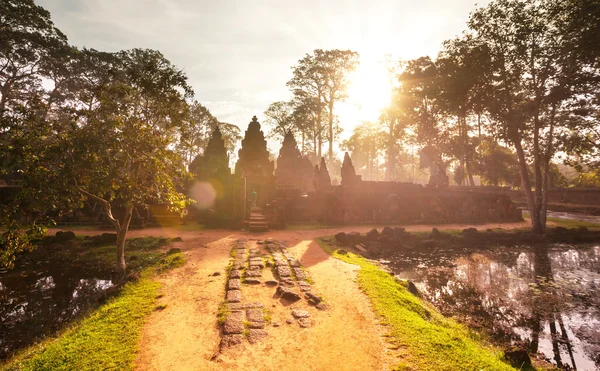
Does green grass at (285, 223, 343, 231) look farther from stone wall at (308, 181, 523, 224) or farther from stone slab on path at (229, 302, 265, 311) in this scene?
stone slab on path at (229, 302, 265, 311)

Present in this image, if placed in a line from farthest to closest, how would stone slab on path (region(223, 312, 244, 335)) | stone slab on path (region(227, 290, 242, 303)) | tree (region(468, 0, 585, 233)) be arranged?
1. tree (region(468, 0, 585, 233))
2. stone slab on path (region(227, 290, 242, 303))
3. stone slab on path (region(223, 312, 244, 335))

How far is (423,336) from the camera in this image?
495 cm

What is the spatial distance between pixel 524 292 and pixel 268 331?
27.4 feet

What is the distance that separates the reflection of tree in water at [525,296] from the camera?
6.05m

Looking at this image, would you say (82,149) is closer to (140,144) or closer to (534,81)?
(140,144)

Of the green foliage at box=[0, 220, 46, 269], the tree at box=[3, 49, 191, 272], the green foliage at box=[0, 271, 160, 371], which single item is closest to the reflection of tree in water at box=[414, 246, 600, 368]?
the green foliage at box=[0, 271, 160, 371]

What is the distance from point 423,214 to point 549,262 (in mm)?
9112

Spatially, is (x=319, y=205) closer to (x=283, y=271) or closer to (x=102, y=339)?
(x=283, y=271)

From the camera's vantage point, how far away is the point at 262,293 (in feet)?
22.7

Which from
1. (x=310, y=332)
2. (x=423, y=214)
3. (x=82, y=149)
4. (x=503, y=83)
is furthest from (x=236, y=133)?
(x=310, y=332)

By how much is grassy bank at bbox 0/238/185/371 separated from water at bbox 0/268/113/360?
2.20ft

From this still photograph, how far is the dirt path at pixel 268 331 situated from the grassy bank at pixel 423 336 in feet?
0.90

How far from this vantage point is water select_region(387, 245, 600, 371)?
5.89 meters

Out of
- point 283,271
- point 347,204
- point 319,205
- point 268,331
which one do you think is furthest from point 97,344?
point 347,204
